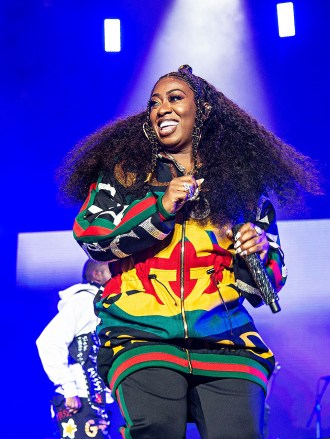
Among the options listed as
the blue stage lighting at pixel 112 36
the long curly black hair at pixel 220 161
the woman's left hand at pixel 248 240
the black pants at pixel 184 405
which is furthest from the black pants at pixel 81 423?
the blue stage lighting at pixel 112 36

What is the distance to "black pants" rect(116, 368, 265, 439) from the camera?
2.32 meters

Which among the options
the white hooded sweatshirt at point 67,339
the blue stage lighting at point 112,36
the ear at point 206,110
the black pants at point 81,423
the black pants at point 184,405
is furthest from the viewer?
the blue stage lighting at point 112,36

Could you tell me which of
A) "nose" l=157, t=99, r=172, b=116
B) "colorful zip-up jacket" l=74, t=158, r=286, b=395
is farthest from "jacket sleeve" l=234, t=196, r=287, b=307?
"nose" l=157, t=99, r=172, b=116

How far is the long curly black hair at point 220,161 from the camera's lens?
2816 mm

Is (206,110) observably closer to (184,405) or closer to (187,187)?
(187,187)

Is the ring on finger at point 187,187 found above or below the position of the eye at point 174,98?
below

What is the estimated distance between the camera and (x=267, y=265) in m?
2.73

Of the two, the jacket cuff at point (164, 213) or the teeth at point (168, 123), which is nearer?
the jacket cuff at point (164, 213)

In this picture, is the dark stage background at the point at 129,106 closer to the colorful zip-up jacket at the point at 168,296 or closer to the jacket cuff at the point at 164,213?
the colorful zip-up jacket at the point at 168,296

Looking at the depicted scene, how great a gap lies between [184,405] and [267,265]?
0.61 meters

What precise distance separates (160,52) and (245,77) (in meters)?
0.75

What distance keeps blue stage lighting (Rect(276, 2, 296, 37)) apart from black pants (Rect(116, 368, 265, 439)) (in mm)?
4558

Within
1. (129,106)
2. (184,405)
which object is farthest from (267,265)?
(129,106)

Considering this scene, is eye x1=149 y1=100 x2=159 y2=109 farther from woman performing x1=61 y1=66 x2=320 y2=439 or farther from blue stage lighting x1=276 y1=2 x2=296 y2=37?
blue stage lighting x1=276 y1=2 x2=296 y2=37
